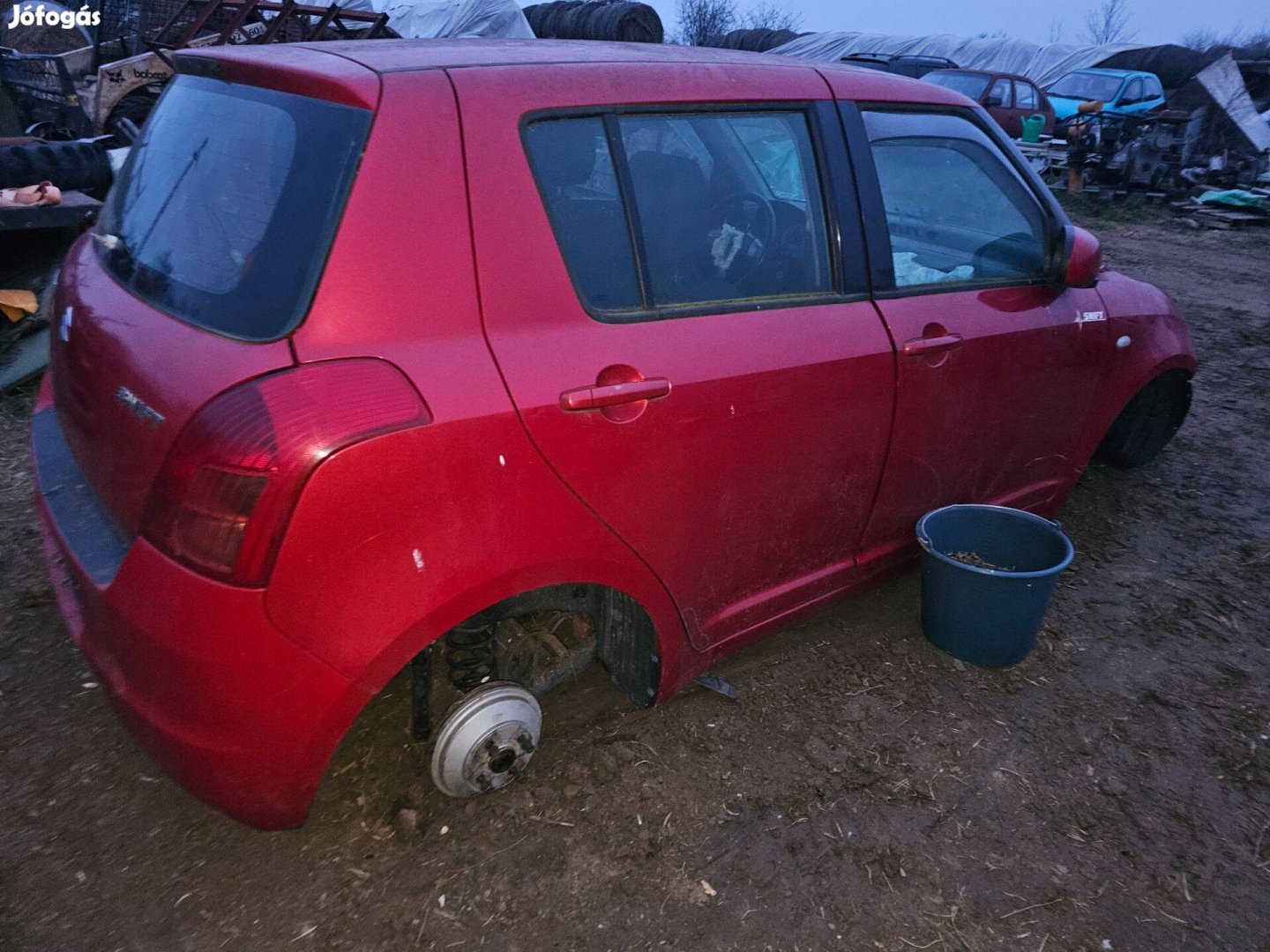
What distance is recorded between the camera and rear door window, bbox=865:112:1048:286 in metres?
2.73

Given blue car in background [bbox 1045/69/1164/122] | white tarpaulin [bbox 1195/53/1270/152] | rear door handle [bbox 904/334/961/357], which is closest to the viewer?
rear door handle [bbox 904/334/961/357]

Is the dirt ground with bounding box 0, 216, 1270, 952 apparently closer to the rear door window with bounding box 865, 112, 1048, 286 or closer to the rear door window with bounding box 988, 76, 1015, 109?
the rear door window with bounding box 865, 112, 1048, 286

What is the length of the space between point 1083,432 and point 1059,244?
84 cm

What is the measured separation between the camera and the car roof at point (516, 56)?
6.40 ft

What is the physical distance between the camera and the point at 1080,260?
299 centimetres

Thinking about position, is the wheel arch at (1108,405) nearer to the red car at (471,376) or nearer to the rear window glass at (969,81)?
the red car at (471,376)

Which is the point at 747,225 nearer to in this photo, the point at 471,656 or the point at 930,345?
the point at 930,345

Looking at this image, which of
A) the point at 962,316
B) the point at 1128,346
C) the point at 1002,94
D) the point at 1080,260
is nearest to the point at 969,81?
the point at 1002,94

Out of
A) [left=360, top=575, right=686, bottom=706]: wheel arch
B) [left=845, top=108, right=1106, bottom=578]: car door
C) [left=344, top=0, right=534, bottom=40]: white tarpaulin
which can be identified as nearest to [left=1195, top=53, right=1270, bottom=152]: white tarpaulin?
[left=344, top=0, right=534, bottom=40]: white tarpaulin

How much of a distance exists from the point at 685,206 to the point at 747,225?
9.7 inches

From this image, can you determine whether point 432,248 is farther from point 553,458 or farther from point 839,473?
point 839,473

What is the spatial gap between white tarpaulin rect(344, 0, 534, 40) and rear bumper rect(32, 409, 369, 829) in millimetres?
19247

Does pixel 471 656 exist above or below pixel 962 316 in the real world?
below

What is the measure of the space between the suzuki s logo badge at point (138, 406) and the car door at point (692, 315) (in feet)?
2.17
